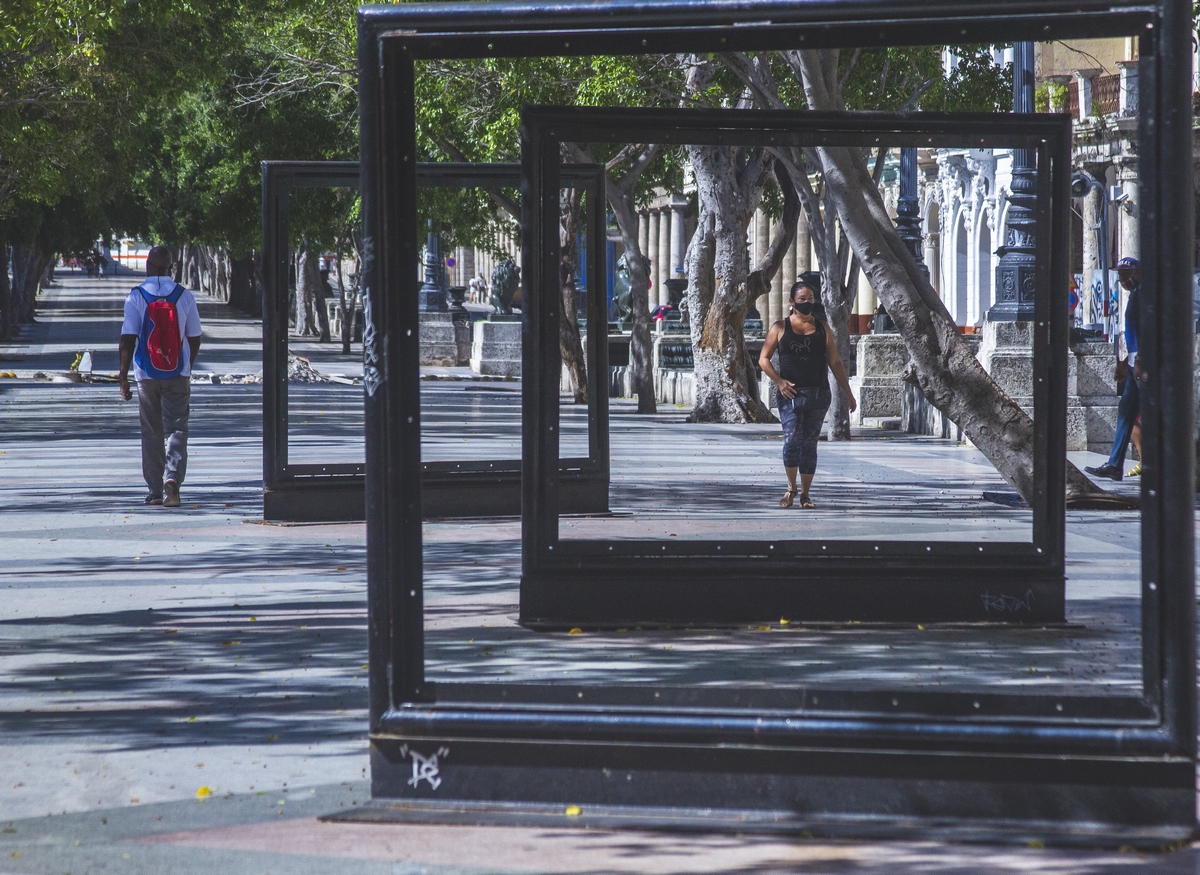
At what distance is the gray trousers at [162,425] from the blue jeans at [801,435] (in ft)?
14.7

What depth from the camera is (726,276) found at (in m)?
20.7

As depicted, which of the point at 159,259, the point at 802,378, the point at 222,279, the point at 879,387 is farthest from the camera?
the point at 222,279

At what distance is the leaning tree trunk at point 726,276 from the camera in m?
20.5

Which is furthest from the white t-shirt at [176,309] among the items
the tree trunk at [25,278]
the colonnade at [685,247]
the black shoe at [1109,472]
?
the tree trunk at [25,278]

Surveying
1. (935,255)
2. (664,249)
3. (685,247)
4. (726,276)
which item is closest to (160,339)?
(726,276)

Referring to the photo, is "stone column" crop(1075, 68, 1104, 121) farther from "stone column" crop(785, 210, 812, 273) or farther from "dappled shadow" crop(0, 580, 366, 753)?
"dappled shadow" crop(0, 580, 366, 753)

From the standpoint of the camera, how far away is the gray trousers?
39.2 feet

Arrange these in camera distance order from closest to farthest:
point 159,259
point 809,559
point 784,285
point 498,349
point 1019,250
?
point 809,559 → point 159,259 → point 1019,250 → point 498,349 → point 784,285

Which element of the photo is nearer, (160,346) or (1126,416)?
(160,346)

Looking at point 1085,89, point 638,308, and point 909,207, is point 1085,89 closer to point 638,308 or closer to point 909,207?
point 638,308

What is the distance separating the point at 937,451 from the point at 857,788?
44.5 ft

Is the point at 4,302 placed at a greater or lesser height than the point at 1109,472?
greater

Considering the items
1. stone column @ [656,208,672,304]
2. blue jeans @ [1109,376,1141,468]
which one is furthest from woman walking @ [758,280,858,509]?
stone column @ [656,208,672,304]

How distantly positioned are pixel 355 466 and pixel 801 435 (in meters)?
3.40
